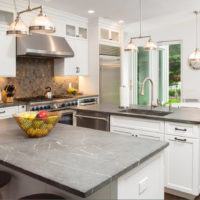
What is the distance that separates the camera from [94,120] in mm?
3301

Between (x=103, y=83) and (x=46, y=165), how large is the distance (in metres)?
4.66

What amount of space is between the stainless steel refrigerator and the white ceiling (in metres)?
0.87

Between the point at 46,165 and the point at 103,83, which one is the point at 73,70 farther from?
the point at 46,165

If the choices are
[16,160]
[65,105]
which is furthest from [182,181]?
[65,105]

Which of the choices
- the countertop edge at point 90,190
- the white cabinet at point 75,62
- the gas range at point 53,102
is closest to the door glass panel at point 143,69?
the white cabinet at point 75,62

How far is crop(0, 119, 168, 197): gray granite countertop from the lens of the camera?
1.16 meters

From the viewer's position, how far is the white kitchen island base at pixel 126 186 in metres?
1.29

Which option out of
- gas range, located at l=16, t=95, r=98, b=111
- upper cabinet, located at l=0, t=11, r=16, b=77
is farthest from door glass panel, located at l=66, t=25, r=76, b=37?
gas range, located at l=16, t=95, r=98, b=111

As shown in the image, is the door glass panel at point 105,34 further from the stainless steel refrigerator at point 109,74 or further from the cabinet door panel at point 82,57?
the cabinet door panel at point 82,57

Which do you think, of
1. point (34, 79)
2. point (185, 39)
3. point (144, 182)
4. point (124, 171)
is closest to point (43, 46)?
point (34, 79)

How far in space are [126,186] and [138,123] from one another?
1618 millimetres

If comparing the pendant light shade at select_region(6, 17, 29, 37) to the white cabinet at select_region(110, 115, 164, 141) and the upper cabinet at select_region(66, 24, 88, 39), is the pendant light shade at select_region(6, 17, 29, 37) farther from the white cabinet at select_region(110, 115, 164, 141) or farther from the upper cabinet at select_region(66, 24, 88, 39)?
the upper cabinet at select_region(66, 24, 88, 39)

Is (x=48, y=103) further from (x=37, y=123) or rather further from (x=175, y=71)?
(x=175, y=71)

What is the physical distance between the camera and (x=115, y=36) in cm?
632
